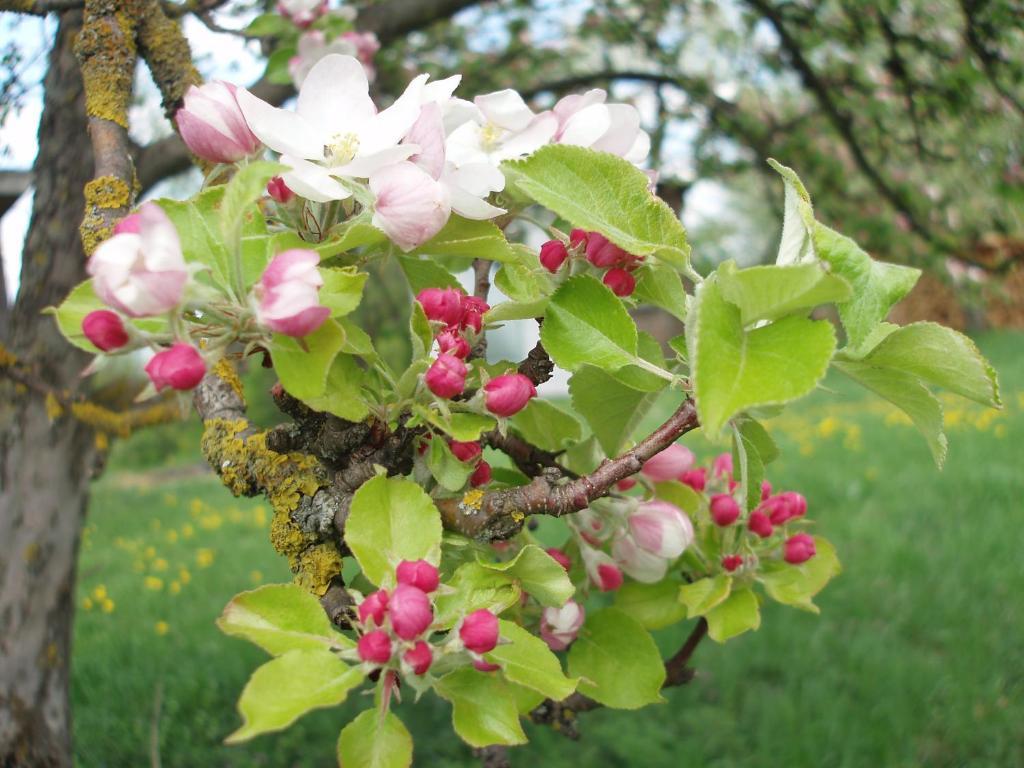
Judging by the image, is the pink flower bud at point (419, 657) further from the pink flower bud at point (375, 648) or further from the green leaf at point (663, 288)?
the green leaf at point (663, 288)

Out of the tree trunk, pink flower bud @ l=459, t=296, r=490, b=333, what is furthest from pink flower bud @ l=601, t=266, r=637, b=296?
the tree trunk

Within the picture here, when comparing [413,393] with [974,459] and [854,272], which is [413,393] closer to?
[854,272]

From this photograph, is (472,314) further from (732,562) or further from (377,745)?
(732,562)

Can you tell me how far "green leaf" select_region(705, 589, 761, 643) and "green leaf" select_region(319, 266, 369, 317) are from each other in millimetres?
548

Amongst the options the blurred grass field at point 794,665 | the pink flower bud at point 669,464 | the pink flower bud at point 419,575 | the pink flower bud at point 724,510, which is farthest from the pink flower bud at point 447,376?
the blurred grass field at point 794,665

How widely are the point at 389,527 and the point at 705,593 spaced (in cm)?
43

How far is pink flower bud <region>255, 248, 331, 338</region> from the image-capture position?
1.81ft

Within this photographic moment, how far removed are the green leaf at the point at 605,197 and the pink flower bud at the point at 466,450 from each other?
20 cm

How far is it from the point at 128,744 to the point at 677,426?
2.50m

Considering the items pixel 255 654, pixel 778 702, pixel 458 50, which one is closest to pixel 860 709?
pixel 778 702

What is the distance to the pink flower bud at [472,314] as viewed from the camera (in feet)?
2.37

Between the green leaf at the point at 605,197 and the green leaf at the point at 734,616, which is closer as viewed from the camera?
the green leaf at the point at 605,197

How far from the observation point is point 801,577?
1.05m

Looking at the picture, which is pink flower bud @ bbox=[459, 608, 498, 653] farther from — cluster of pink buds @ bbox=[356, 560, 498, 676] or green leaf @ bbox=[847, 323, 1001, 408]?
green leaf @ bbox=[847, 323, 1001, 408]
